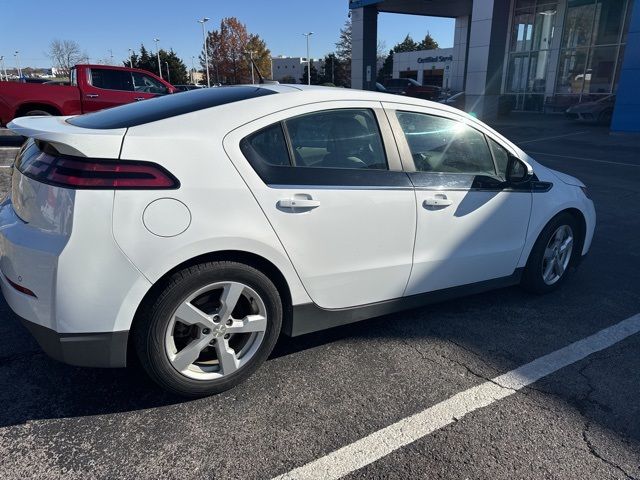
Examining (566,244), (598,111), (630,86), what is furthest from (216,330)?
(598,111)

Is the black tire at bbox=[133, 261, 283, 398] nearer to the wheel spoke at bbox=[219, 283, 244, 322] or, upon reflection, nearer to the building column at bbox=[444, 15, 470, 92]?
the wheel spoke at bbox=[219, 283, 244, 322]

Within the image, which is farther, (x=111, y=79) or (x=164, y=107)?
→ (x=111, y=79)

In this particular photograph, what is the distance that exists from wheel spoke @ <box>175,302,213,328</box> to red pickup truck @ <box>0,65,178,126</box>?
35.1ft

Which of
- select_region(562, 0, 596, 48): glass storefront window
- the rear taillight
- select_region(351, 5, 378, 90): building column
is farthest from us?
select_region(351, 5, 378, 90): building column

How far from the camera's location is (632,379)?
2.95 m

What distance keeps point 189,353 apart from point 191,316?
209mm

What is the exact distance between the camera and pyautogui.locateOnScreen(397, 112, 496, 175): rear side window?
3213 millimetres

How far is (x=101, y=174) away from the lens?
7.31 ft

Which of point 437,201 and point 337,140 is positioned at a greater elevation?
point 337,140

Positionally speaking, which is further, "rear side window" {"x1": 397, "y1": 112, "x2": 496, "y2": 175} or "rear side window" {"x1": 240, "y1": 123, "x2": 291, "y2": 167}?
"rear side window" {"x1": 397, "y1": 112, "x2": 496, "y2": 175}

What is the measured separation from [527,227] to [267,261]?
7.25ft

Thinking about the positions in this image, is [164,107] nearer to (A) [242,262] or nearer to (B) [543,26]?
(A) [242,262]

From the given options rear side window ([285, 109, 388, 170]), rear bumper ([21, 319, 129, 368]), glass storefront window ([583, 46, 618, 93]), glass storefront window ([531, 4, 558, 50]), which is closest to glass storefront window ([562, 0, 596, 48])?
glass storefront window ([531, 4, 558, 50])

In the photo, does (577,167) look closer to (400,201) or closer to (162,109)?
(400,201)
